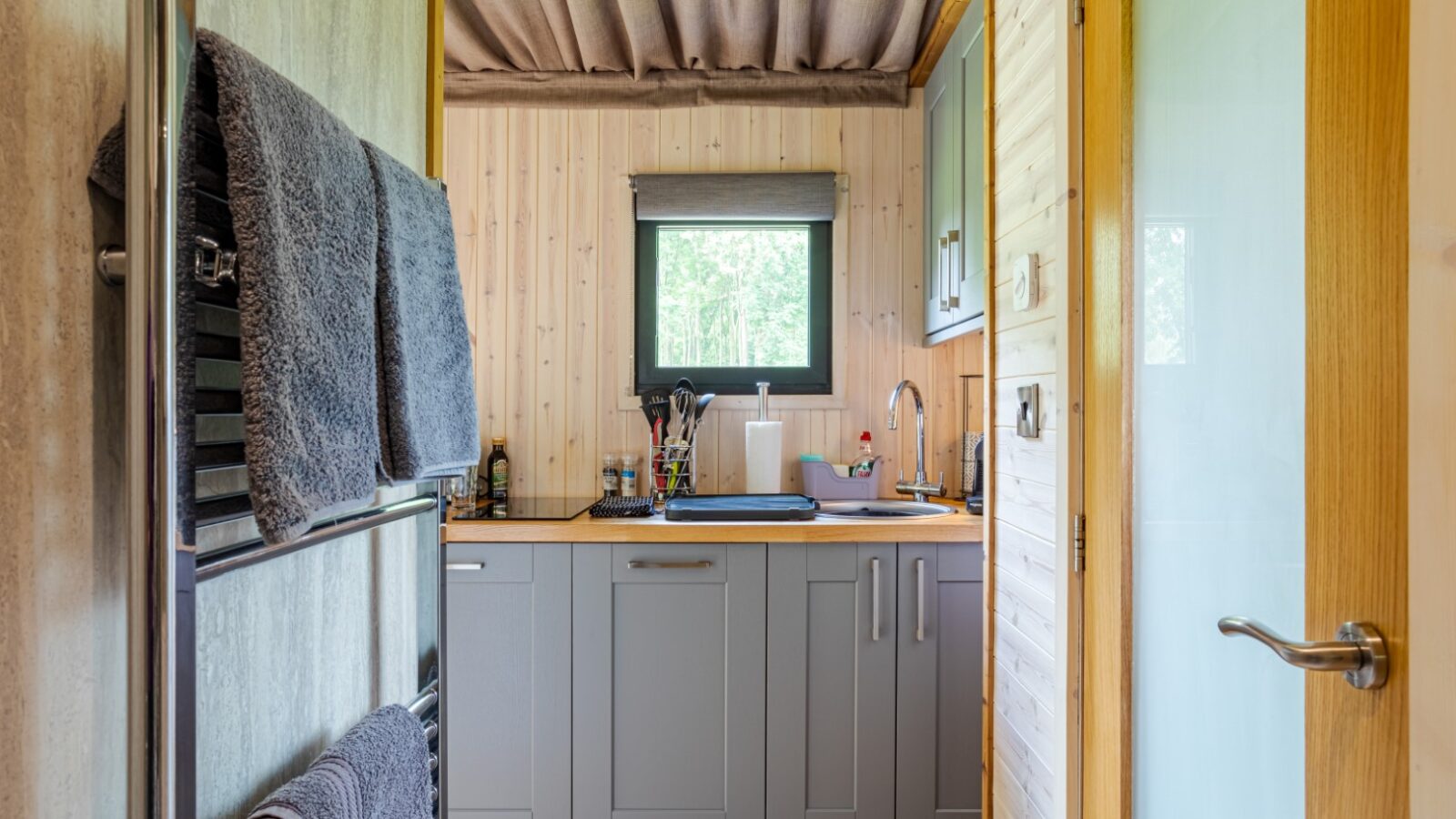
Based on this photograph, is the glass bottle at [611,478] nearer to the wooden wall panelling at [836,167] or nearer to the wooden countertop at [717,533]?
the wooden countertop at [717,533]

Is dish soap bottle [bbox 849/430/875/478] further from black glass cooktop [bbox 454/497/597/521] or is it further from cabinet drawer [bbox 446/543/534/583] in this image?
cabinet drawer [bbox 446/543/534/583]

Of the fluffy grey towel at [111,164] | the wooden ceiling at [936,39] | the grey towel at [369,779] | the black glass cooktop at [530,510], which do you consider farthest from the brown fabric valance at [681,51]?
the grey towel at [369,779]

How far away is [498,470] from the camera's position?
8.06 ft

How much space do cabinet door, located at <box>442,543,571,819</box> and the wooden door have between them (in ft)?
4.36

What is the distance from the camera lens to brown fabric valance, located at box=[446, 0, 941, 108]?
7.20 ft

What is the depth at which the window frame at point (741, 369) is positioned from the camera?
8.54ft

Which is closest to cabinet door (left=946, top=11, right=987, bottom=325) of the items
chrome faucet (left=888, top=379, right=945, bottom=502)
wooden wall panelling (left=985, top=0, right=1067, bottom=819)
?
wooden wall panelling (left=985, top=0, right=1067, bottom=819)

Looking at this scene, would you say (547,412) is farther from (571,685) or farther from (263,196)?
(263,196)

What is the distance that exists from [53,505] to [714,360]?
7.08ft

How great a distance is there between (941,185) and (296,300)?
205 centimetres

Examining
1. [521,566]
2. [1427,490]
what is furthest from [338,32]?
[521,566]

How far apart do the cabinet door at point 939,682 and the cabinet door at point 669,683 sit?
392 millimetres

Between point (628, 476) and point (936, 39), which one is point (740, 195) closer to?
point (936, 39)

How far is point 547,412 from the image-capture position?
102 inches
